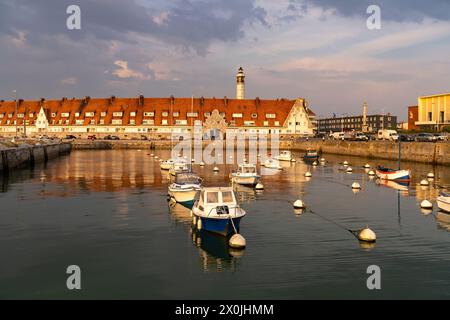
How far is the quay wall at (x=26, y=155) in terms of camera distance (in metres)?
73.6

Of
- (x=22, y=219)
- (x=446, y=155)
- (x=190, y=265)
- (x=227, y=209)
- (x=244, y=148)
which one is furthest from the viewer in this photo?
(x=244, y=148)

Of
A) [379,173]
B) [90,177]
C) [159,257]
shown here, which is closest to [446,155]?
[379,173]

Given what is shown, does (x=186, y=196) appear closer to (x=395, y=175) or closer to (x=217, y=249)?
(x=217, y=249)

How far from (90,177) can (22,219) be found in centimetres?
3172

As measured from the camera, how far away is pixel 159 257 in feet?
85.7

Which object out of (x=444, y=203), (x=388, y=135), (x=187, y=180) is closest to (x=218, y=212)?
(x=187, y=180)

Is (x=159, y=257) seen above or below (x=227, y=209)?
below

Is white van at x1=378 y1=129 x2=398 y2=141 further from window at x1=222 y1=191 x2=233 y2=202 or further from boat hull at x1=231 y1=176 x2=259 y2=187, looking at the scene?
window at x1=222 y1=191 x2=233 y2=202

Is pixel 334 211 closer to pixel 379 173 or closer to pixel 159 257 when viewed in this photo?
pixel 159 257

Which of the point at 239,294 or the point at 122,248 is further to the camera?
the point at 122,248

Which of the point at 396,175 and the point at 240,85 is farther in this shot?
the point at 240,85

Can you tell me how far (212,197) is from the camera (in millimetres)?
31906

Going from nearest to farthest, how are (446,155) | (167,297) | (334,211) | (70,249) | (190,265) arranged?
(167,297) → (190,265) → (70,249) → (334,211) → (446,155)

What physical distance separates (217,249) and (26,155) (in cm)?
6897
